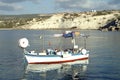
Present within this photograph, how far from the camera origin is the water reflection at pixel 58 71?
5028cm

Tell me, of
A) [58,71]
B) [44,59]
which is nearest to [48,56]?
[44,59]

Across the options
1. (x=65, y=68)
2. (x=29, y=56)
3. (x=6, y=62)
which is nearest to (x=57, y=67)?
(x=65, y=68)

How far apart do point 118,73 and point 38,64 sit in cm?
1575

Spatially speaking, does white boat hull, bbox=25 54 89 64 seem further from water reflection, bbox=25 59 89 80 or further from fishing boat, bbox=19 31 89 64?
water reflection, bbox=25 59 89 80

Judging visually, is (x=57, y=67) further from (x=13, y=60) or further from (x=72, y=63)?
(x=13, y=60)

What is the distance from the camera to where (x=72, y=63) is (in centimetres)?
6400

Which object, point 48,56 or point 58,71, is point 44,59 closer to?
point 48,56

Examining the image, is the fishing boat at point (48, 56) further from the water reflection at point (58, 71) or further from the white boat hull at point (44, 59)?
the water reflection at point (58, 71)

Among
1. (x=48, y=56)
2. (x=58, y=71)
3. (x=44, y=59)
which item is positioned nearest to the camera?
(x=58, y=71)

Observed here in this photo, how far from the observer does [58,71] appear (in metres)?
55.8

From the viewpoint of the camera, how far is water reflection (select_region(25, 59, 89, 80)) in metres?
50.3

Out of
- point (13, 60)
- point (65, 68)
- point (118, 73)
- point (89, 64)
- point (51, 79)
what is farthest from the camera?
point (13, 60)

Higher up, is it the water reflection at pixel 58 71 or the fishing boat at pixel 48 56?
the fishing boat at pixel 48 56

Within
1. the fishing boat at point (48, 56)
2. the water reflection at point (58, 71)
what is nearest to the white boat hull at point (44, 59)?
the fishing boat at point (48, 56)
